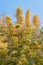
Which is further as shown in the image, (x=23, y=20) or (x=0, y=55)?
(x=23, y=20)

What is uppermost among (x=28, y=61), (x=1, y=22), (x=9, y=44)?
(x=1, y=22)

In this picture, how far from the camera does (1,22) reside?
30.7 ft

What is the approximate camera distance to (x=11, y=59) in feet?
26.5

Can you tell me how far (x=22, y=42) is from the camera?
27.7 feet

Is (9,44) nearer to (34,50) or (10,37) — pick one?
(10,37)

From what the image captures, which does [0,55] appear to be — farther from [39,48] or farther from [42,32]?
[42,32]

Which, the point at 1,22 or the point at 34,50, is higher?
the point at 1,22

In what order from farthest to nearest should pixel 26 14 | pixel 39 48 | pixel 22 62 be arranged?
1. pixel 26 14
2. pixel 39 48
3. pixel 22 62

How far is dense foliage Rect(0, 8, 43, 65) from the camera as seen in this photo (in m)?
8.09

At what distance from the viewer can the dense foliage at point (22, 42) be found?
809 centimetres

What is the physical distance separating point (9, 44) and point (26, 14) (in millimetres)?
Result: 1366

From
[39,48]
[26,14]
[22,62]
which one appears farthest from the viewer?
[26,14]

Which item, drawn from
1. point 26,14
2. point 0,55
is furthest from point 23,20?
point 0,55

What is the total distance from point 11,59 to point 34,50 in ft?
2.89
